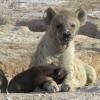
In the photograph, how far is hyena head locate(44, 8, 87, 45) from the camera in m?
10.1

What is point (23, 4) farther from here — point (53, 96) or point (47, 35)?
point (53, 96)

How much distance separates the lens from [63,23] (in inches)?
405

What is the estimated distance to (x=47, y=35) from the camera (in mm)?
10680

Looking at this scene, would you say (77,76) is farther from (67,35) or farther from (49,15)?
(49,15)

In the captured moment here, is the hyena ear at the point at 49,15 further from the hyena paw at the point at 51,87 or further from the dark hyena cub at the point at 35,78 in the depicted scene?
the hyena paw at the point at 51,87

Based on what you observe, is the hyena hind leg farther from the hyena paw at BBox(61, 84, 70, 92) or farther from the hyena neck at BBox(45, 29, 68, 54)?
the hyena neck at BBox(45, 29, 68, 54)

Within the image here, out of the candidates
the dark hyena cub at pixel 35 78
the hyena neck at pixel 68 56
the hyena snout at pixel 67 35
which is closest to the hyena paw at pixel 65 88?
the dark hyena cub at pixel 35 78

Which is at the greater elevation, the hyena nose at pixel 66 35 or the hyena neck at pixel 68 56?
the hyena nose at pixel 66 35

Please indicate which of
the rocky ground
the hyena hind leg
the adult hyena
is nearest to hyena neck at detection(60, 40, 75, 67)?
the adult hyena

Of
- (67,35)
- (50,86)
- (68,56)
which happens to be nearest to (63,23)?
Answer: (67,35)

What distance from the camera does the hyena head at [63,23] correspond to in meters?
10.1

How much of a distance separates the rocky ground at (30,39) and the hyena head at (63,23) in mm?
1050

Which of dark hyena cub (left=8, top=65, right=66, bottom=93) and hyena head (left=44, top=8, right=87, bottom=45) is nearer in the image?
dark hyena cub (left=8, top=65, right=66, bottom=93)

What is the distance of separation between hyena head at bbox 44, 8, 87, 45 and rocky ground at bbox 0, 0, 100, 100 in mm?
1050
